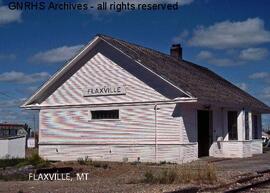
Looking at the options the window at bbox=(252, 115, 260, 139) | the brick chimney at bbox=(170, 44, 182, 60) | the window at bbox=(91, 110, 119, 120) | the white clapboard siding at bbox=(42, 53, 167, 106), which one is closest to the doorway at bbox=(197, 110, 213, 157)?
the white clapboard siding at bbox=(42, 53, 167, 106)

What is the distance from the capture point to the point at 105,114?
89.6ft

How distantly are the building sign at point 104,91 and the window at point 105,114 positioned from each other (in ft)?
2.97

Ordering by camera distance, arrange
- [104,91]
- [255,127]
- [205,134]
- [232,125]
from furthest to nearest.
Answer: [255,127] → [232,125] → [205,134] → [104,91]

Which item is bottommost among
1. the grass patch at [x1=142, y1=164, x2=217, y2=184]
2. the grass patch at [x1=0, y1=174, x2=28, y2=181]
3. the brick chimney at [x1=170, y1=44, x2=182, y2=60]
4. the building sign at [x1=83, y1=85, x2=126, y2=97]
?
the grass patch at [x1=0, y1=174, x2=28, y2=181]

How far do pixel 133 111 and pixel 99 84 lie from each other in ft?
8.21

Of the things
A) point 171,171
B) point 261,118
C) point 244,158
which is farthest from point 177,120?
point 261,118

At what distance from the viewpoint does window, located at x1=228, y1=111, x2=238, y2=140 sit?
29617 mm

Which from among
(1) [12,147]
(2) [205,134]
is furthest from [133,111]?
(1) [12,147]

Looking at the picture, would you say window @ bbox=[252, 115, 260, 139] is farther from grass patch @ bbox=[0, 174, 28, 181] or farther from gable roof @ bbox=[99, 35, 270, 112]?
grass patch @ bbox=[0, 174, 28, 181]

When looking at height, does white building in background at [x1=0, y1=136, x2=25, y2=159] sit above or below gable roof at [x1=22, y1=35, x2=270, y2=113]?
below

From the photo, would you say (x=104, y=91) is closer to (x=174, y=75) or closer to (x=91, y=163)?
(x=174, y=75)

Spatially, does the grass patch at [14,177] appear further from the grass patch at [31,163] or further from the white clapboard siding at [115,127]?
the white clapboard siding at [115,127]

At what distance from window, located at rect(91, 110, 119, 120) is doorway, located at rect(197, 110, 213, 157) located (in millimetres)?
4473

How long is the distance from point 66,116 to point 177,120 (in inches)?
261
